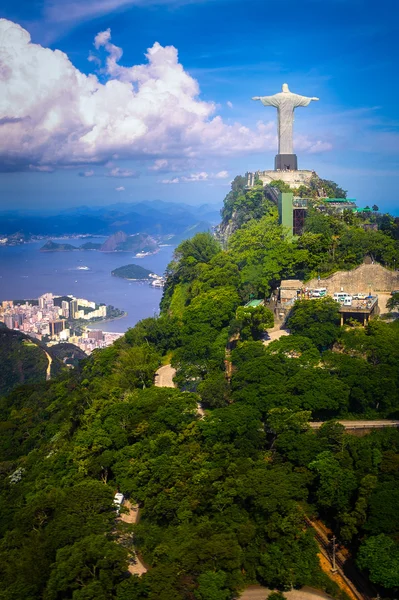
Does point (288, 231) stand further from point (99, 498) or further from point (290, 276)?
point (99, 498)

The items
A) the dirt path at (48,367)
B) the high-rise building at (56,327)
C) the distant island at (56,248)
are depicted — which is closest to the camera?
the dirt path at (48,367)

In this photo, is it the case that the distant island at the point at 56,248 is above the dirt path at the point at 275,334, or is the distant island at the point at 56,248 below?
above

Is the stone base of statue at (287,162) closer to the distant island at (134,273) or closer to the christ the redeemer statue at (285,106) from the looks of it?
the christ the redeemer statue at (285,106)

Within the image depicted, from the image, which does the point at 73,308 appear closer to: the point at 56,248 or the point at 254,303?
the point at 254,303

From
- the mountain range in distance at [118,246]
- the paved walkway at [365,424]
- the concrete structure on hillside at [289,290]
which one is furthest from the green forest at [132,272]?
the paved walkway at [365,424]

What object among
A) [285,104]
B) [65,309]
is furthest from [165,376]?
[65,309]
